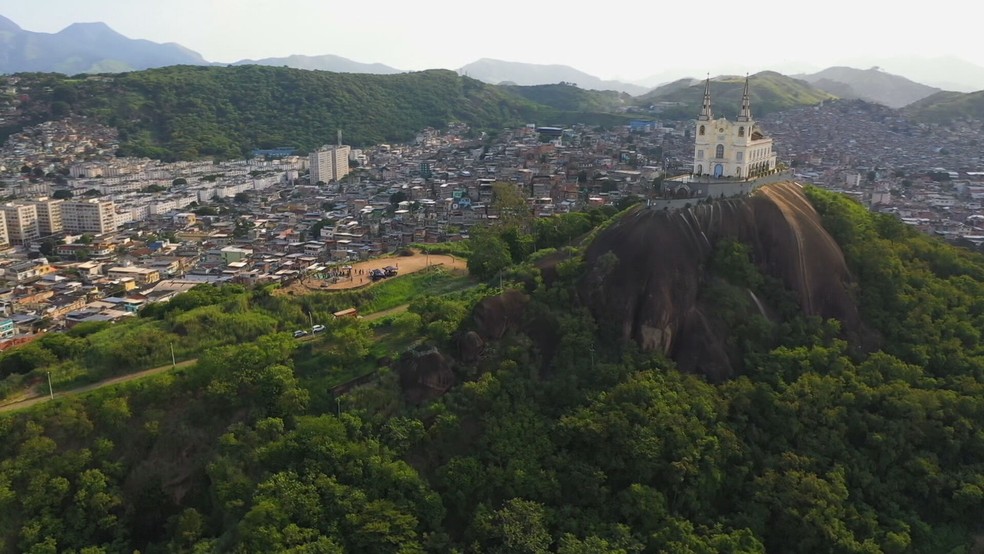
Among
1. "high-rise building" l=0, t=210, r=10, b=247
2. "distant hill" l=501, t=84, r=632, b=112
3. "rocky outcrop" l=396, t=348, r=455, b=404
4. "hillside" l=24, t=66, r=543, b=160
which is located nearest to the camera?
"rocky outcrop" l=396, t=348, r=455, b=404

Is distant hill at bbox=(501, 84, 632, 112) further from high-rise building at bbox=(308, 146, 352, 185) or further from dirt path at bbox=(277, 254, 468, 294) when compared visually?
dirt path at bbox=(277, 254, 468, 294)

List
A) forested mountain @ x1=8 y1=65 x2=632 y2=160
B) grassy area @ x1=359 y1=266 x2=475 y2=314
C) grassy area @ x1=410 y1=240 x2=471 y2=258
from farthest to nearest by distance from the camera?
forested mountain @ x1=8 y1=65 x2=632 y2=160
grassy area @ x1=410 y1=240 x2=471 y2=258
grassy area @ x1=359 y1=266 x2=475 y2=314

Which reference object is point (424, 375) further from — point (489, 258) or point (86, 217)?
point (86, 217)

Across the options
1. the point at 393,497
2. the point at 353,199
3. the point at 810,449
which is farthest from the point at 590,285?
the point at 353,199

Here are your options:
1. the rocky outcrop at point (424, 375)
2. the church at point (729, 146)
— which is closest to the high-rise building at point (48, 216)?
the rocky outcrop at point (424, 375)

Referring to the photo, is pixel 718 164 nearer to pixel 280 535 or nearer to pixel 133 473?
pixel 280 535

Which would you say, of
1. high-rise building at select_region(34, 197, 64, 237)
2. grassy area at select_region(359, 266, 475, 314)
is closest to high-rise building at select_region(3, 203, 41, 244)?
high-rise building at select_region(34, 197, 64, 237)

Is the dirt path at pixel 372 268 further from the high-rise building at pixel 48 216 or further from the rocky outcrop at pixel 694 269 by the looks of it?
the high-rise building at pixel 48 216
